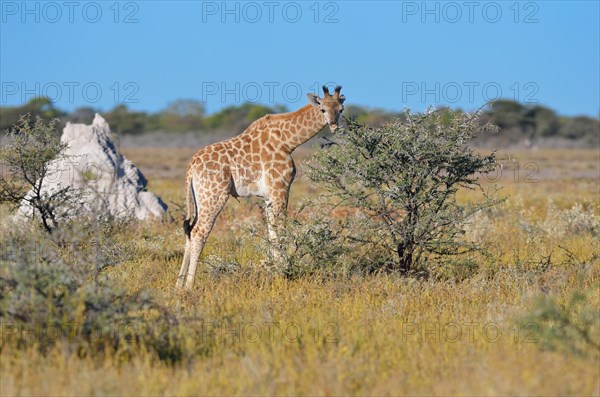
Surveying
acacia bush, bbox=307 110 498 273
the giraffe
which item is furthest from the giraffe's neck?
acacia bush, bbox=307 110 498 273

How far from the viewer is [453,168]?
10750mm

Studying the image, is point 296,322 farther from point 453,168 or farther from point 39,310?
point 453,168

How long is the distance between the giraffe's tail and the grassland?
624 millimetres

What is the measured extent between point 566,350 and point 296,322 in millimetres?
2507

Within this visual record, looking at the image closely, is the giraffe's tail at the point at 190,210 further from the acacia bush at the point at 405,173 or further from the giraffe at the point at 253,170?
the acacia bush at the point at 405,173

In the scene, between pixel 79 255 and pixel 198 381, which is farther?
pixel 79 255

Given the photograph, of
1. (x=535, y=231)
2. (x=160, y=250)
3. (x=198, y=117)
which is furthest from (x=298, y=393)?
(x=198, y=117)

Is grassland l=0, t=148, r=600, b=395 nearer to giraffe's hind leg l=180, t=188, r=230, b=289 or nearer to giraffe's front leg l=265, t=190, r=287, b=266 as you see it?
giraffe's front leg l=265, t=190, r=287, b=266

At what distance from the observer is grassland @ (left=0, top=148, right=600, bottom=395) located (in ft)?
19.3

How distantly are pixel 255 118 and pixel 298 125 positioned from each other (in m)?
78.7

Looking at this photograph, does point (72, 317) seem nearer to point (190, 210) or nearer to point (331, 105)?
point (190, 210)

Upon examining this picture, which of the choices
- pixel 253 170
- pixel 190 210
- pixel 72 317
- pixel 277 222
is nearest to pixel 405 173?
pixel 277 222

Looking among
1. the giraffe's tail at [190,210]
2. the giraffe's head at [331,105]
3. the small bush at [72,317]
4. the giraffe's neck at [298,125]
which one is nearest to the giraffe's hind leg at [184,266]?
the giraffe's tail at [190,210]

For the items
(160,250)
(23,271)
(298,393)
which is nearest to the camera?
(298,393)
